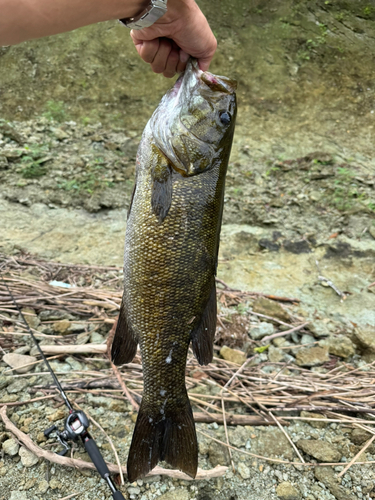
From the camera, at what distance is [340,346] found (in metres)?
3.30

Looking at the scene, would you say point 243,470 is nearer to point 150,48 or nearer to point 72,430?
point 72,430

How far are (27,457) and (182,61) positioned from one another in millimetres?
2253

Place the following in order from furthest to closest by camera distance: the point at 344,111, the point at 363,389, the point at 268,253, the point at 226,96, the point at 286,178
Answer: the point at 344,111, the point at 286,178, the point at 268,253, the point at 363,389, the point at 226,96

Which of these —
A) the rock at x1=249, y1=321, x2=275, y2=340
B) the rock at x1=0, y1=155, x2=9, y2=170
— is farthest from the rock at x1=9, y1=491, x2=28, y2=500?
the rock at x1=0, y1=155, x2=9, y2=170

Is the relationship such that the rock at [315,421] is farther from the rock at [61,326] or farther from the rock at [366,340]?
the rock at [61,326]

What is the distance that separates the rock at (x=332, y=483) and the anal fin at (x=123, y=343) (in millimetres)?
1299

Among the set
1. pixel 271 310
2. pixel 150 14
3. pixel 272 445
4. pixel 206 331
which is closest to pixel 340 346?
pixel 271 310

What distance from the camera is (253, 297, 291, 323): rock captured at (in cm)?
379

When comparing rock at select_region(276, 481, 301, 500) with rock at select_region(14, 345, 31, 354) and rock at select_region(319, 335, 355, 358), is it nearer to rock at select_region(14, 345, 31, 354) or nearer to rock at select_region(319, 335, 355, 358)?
rock at select_region(319, 335, 355, 358)

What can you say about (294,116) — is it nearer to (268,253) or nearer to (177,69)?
(268,253)

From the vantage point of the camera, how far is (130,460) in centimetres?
172

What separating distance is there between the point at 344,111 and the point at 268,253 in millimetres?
3799

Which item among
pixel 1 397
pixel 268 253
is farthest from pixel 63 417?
pixel 268 253

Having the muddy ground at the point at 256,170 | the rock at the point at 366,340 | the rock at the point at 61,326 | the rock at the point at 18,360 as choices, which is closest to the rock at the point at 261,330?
the muddy ground at the point at 256,170
